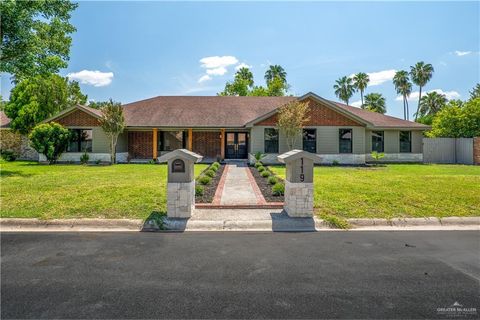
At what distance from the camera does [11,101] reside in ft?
95.6

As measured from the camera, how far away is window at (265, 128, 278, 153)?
2228cm

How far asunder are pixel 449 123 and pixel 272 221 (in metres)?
31.2

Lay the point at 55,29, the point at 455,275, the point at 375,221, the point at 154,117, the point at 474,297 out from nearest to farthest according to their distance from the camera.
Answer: the point at 474,297 → the point at 455,275 → the point at 375,221 → the point at 55,29 → the point at 154,117

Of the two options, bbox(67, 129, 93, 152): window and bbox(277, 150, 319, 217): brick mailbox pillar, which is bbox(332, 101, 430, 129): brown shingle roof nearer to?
bbox(277, 150, 319, 217): brick mailbox pillar

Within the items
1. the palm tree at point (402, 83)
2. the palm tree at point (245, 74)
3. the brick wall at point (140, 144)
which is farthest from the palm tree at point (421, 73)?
the brick wall at point (140, 144)

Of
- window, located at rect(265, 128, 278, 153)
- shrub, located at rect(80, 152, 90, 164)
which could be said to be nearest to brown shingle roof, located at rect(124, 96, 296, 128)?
window, located at rect(265, 128, 278, 153)

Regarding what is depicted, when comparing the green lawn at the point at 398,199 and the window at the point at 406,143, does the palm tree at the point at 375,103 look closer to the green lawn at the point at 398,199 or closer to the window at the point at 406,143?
the window at the point at 406,143

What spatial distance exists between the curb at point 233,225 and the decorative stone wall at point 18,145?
23908mm

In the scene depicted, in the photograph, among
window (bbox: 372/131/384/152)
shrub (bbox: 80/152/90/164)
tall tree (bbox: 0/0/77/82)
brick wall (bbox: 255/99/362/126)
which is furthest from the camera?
window (bbox: 372/131/384/152)

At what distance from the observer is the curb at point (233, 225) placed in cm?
648

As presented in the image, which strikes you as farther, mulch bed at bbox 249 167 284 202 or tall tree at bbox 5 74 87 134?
tall tree at bbox 5 74 87 134

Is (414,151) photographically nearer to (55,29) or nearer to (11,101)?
(55,29)

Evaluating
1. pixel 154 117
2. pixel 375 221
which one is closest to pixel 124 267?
pixel 375 221

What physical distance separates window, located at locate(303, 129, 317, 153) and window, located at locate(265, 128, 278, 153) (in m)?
2.18
